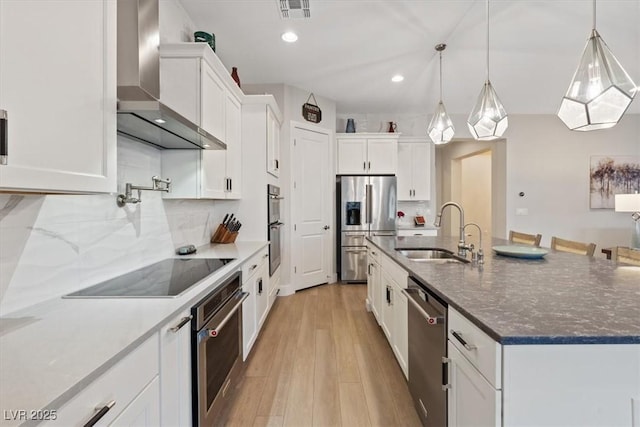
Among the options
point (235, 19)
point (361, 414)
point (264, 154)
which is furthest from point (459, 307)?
point (235, 19)

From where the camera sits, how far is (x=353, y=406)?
179 cm

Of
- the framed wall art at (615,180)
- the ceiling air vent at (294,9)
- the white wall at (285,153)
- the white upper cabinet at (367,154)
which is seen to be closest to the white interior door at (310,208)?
the white wall at (285,153)

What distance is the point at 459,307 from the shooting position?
1.05 meters

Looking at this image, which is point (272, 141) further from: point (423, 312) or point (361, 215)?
point (423, 312)

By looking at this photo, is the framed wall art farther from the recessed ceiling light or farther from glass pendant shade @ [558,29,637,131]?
the recessed ceiling light

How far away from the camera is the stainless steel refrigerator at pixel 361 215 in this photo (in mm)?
4594

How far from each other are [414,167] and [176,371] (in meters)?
4.81

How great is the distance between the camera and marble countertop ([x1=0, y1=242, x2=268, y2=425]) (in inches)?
23.8

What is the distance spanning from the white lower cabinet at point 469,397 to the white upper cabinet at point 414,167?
13.9 feet

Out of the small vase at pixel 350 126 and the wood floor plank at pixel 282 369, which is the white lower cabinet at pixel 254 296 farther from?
the small vase at pixel 350 126

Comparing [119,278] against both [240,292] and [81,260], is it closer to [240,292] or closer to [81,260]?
[81,260]

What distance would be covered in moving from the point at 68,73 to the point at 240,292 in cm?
143

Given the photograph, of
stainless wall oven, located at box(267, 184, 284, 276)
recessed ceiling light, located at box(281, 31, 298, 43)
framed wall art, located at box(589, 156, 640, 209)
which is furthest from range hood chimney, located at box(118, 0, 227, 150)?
framed wall art, located at box(589, 156, 640, 209)

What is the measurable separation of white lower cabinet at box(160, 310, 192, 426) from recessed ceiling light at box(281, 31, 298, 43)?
9.06ft
